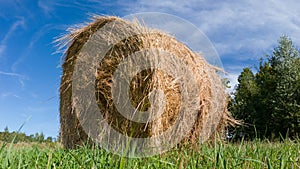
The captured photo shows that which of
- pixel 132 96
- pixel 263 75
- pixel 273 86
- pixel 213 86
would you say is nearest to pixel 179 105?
pixel 132 96

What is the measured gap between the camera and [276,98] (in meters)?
19.4

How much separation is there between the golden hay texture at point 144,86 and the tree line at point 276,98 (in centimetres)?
1262

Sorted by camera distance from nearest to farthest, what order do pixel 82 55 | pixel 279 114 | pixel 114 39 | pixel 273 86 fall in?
pixel 114 39, pixel 82 55, pixel 279 114, pixel 273 86

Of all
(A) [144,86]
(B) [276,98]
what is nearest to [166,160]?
(A) [144,86]

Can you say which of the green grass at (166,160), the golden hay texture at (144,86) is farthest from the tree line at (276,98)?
the green grass at (166,160)

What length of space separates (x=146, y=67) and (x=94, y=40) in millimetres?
1345

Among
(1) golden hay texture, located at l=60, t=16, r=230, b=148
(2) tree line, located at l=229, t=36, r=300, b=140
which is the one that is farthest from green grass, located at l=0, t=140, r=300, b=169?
(2) tree line, located at l=229, t=36, r=300, b=140

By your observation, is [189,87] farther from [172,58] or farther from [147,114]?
[147,114]

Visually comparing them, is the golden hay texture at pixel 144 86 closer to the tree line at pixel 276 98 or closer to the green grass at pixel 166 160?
the green grass at pixel 166 160

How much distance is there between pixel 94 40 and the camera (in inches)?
219

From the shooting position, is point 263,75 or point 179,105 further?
point 263,75

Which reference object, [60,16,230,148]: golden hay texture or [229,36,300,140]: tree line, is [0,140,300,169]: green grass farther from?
[229,36,300,140]: tree line

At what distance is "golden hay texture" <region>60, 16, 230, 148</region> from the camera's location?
4.52 metres

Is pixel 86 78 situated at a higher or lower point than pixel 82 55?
lower
